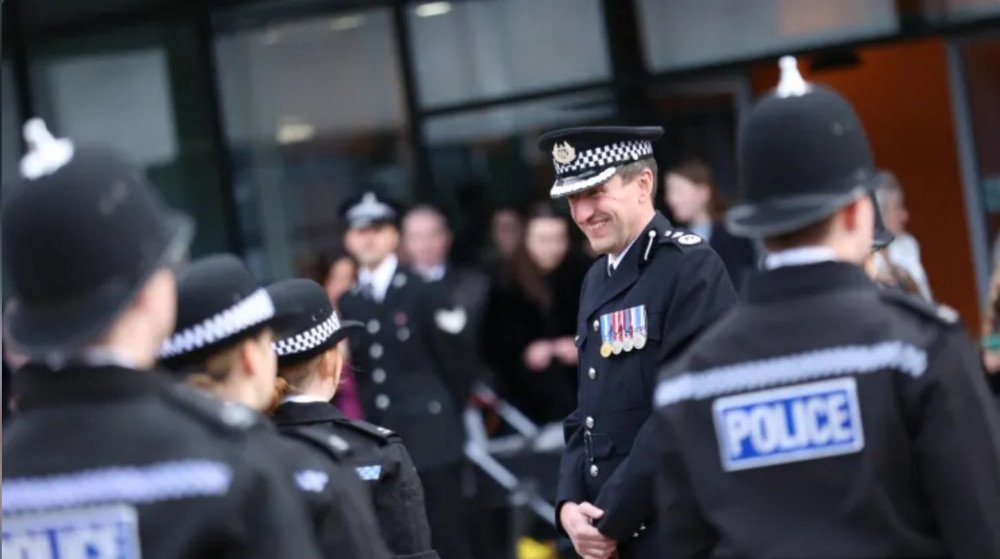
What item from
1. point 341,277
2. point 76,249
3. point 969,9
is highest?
point 969,9

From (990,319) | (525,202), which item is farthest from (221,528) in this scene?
(525,202)

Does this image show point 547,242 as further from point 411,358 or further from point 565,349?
point 411,358

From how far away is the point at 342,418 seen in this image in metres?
4.89

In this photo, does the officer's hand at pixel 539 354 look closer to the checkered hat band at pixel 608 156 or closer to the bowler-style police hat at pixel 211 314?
the checkered hat band at pixel 608 156

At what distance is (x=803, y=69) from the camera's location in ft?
35.8

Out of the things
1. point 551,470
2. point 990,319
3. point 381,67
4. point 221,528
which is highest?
point 381,67

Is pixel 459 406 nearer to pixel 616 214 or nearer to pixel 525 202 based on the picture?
pixel 525 202

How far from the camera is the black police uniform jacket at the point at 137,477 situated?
9.45 feet

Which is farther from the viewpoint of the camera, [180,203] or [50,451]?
[180,203]

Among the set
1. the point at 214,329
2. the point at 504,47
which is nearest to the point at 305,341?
the point at 214,329

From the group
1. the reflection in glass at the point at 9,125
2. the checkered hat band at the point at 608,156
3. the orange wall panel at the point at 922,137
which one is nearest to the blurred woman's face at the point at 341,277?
the reflection in glass at the point at 9,125

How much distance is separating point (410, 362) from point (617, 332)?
4.10 meters

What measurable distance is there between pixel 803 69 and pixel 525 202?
1785 mm

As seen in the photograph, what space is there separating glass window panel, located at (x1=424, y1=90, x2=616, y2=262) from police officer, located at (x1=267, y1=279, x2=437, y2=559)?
6141 mm
